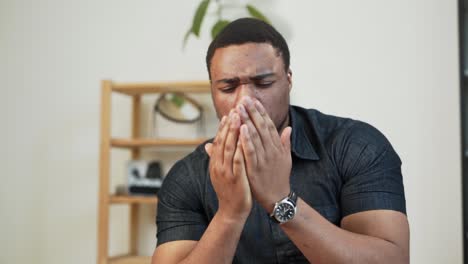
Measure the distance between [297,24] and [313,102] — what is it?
35 cm

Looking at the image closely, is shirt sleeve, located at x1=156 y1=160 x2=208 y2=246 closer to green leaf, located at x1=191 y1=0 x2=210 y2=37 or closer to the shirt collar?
the shirt collar

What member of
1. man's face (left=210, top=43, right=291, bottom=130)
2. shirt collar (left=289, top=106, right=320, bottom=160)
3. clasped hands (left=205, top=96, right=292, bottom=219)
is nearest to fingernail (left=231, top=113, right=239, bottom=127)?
clasped hands (left=205, top=96, right=292, bottom=219)

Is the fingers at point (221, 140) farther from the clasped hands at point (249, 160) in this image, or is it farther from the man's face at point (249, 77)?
the man's face at point (249, 77)

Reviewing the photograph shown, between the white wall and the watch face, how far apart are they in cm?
135

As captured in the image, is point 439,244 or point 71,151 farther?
point 71,151

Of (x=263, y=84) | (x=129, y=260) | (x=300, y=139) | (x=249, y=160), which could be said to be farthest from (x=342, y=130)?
(x=129, y=260)

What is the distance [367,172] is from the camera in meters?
1.14

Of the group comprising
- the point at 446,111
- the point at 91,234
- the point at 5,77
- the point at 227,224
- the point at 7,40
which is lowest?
the point at 91,234

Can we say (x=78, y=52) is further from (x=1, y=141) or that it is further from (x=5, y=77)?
(x=1, y=141)

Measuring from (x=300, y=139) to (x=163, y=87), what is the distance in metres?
1.04

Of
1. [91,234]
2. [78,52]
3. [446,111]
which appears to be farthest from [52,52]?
[446,111]

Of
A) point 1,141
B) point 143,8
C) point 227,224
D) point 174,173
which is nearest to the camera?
point 227,224

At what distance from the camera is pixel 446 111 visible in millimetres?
2139

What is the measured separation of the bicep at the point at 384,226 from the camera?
41.6 inches
